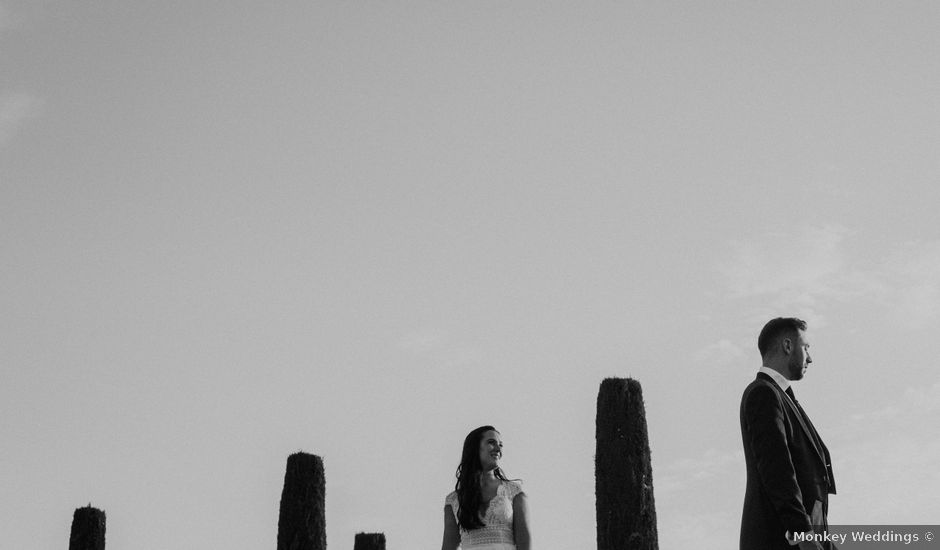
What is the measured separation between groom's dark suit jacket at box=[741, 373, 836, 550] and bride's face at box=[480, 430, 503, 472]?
1.88 meters

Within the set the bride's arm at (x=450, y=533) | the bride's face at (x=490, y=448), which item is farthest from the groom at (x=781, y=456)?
the bride's arm at (x=450, y=533)

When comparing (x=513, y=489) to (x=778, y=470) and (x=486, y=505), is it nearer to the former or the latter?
(x=486, y=505)

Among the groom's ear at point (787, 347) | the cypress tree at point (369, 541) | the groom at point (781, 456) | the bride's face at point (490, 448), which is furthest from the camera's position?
the cypress tree at point (369, 541)

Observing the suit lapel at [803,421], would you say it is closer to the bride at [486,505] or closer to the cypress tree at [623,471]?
the bride at [486,505]

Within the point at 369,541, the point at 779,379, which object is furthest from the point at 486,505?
the point at 369,541

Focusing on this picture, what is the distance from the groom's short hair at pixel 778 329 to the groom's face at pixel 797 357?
4 cm

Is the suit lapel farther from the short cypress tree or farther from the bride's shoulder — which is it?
the short cypress tree

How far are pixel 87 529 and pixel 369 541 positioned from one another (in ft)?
23.0

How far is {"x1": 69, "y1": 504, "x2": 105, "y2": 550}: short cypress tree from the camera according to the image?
85.6ft

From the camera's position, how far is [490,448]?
7.25m

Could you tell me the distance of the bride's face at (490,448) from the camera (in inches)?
285

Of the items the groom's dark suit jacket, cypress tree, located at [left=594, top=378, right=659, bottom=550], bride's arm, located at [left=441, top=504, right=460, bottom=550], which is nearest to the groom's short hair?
the groom's dark suit jacket

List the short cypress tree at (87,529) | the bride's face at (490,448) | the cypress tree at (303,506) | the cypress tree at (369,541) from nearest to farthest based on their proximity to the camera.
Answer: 1. the bride's face at (490,448)
2. the cypress tree at (303,506)
3. the short cypress tree at (87,529)
4. the cypress tree at (369,541)

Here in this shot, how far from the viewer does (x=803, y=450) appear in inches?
227
